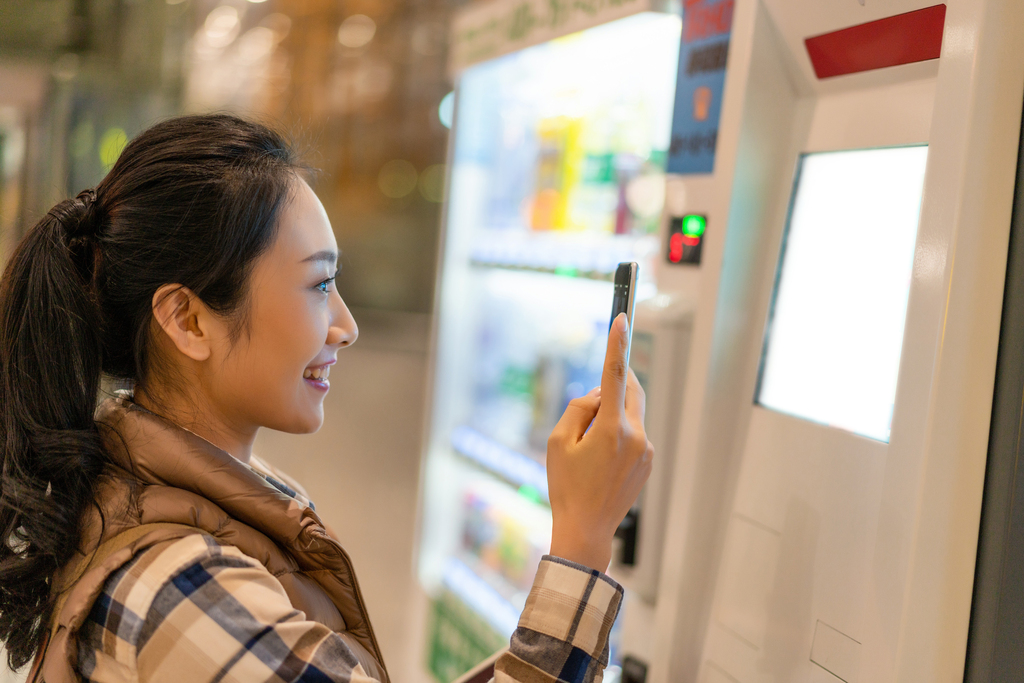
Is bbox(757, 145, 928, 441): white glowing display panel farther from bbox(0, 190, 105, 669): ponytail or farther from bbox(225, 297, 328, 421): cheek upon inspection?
bbox(0, 190, 105, 669): ponytail

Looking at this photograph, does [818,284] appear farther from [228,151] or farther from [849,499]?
[228,151]

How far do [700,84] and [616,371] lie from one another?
39.8 inches

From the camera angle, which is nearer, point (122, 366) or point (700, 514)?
point (122, 366)

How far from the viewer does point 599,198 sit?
2.52m

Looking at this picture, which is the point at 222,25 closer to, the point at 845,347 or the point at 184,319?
the point at 184,319

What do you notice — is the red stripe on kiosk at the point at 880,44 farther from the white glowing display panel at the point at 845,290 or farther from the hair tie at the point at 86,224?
the hair tie at the point at 86,224

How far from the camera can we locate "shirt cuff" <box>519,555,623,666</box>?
0.90 meters

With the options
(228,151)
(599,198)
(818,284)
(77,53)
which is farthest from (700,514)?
(77,53)

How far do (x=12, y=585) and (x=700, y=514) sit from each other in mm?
972

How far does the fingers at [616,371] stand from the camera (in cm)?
95

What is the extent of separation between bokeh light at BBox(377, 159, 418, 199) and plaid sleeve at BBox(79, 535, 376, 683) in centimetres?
865

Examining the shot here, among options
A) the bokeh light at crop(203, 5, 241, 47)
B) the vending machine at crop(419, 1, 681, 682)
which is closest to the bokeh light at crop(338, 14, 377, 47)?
the bokeh light at crop(203, 5, 241, 47)

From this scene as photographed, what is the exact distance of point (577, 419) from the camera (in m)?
1.00

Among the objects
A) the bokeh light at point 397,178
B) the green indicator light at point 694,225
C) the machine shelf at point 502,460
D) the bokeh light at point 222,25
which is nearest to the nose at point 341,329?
the green indicator light at point 694,225
